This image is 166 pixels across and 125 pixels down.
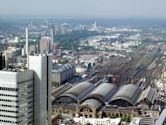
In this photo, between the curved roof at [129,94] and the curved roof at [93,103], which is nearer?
the curved roof at [93,103]

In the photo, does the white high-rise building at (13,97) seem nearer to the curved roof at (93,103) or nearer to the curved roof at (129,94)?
the curved roof at (93,103)

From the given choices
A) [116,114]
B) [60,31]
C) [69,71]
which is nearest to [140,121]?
[116,114]

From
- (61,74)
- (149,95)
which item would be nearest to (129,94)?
(149,95)

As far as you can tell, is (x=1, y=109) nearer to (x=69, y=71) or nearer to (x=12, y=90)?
(x=12, y=90)

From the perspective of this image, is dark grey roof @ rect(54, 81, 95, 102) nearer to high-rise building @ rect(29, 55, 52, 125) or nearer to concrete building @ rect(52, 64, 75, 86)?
concrete building @ rect(52, 64, 75, 86)

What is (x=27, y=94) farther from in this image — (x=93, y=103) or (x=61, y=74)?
(x=61, y=74)

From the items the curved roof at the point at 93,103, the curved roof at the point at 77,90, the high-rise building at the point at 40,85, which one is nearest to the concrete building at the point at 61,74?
the curved roof at the point at 77,90
